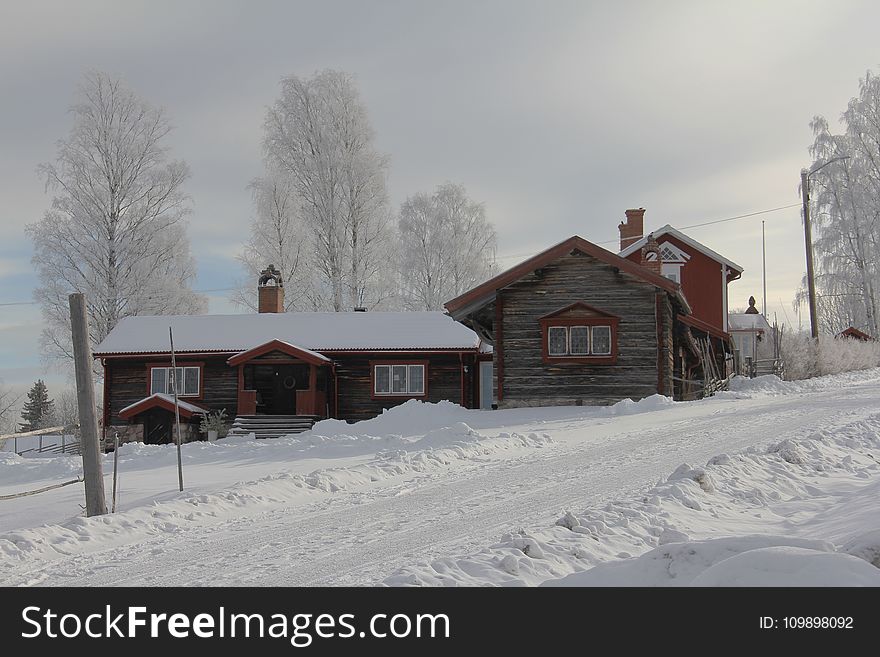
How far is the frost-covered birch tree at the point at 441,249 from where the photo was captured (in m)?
45.2

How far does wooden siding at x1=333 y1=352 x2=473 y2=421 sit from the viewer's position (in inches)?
1180

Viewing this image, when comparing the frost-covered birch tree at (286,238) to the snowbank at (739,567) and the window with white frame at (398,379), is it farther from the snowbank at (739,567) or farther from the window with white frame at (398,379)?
the snowbank at (739,567)

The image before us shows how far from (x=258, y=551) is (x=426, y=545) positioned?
1.55 meters

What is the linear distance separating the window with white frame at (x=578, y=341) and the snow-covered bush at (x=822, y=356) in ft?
44.4

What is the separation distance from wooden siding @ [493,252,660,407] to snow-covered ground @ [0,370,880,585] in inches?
294

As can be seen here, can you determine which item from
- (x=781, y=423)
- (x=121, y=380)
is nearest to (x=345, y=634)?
(x=781, y=423)

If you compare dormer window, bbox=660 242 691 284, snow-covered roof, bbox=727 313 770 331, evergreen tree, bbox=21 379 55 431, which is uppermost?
dormer window, bbox=660 242 691 284

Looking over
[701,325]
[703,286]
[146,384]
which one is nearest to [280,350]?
[146,384]

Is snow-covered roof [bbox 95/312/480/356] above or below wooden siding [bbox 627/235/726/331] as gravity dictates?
below

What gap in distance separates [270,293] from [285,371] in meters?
5.96

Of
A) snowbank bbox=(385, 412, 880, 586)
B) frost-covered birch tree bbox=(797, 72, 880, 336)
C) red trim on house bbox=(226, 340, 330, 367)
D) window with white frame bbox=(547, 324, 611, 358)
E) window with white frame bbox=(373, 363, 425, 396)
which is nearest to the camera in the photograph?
snowbank bbox=(385, 412, 880, 586)

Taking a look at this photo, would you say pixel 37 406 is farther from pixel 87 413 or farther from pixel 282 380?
pixel 87 413

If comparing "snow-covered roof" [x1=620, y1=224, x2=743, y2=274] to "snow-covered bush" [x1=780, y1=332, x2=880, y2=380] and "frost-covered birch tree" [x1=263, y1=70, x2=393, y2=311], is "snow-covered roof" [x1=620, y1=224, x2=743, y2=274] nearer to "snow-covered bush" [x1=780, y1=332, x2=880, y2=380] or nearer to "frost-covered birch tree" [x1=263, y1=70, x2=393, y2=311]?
"snow-covered bush" [x1=780, y1=332, x2=880, y2=380]

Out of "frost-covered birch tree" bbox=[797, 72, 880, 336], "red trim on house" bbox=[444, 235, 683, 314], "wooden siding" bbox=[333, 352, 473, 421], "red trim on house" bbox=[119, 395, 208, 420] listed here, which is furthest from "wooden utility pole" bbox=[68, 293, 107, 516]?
"frost-covered birch tree" bbox=[797, 72, 880, 336]
